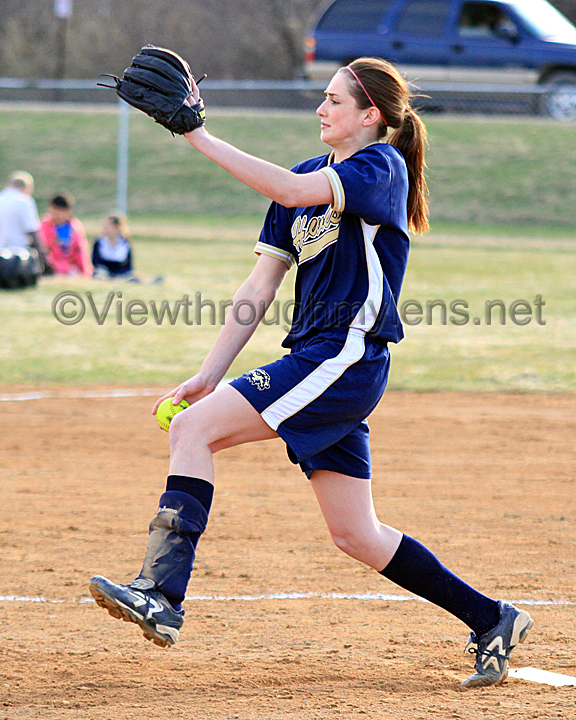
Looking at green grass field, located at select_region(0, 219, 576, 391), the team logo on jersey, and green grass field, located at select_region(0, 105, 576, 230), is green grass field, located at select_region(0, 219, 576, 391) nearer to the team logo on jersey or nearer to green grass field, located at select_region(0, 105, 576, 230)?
the team logo on jersey

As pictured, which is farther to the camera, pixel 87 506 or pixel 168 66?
pixel 87 506

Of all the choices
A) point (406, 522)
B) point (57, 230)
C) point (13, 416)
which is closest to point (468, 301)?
point (57, 230)

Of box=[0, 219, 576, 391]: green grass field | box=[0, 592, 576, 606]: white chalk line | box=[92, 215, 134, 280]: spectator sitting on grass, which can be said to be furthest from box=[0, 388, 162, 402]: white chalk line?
box=[92, 215, 134, 280]: spectator sitting on grass

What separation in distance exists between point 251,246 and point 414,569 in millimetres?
15186

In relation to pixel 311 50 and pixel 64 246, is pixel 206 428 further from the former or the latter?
pixel 311 50

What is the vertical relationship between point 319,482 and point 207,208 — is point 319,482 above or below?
above

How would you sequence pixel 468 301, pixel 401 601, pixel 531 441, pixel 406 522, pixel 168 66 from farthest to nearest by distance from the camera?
pixel 468 301 < pixel 531 441 < pixel 406 522 < pixel 401 601 < pixel 168 66

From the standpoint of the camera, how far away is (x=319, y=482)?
3.01m

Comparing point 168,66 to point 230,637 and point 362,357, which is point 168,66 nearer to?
point 362,357

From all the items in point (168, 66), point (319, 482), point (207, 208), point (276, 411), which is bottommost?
point (207, 208)

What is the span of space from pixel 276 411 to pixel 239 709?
0.93 meters

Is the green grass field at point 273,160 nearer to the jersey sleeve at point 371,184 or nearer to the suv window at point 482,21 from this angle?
the suv window at point 482,21

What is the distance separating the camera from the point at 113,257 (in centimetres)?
1348

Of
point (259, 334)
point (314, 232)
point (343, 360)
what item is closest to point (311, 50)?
point (259, 334)
